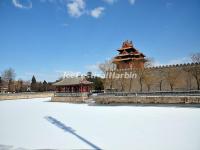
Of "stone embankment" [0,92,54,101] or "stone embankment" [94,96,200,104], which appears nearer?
"stone embankment" [94,96,200,104]

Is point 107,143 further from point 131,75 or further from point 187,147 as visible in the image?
point 131,75

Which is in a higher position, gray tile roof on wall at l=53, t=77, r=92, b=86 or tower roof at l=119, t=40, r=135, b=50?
tower roof at l=119, t=40, r=135, b=50

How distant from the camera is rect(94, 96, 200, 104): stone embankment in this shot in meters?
18.2

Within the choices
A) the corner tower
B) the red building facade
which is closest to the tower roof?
the corner tower

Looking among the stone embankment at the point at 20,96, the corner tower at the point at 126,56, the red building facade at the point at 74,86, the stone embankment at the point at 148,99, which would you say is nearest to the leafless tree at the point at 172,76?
the stone embankment at the point at 148,99

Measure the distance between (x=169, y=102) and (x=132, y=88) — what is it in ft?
38.9

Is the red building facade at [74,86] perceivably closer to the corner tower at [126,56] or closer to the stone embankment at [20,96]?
the stone embankment at [20,96]

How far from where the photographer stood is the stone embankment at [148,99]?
59.8 ft

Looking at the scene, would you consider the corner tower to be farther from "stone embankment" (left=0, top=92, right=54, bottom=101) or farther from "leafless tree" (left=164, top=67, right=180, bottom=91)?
"stone embankment" (left=0, top=92, right=54, bottom=101)

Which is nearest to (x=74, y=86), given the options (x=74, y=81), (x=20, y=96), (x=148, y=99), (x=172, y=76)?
(x=74, y=81)

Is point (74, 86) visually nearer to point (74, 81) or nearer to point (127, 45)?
point (74, 81)

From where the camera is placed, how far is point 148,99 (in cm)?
2081

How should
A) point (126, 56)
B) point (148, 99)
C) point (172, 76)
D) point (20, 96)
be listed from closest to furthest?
point (148, 99) < point (172, 76) < point (20, 96) < point (126, 56)

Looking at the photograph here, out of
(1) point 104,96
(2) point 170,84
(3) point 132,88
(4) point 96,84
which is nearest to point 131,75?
(3) point 132,88
